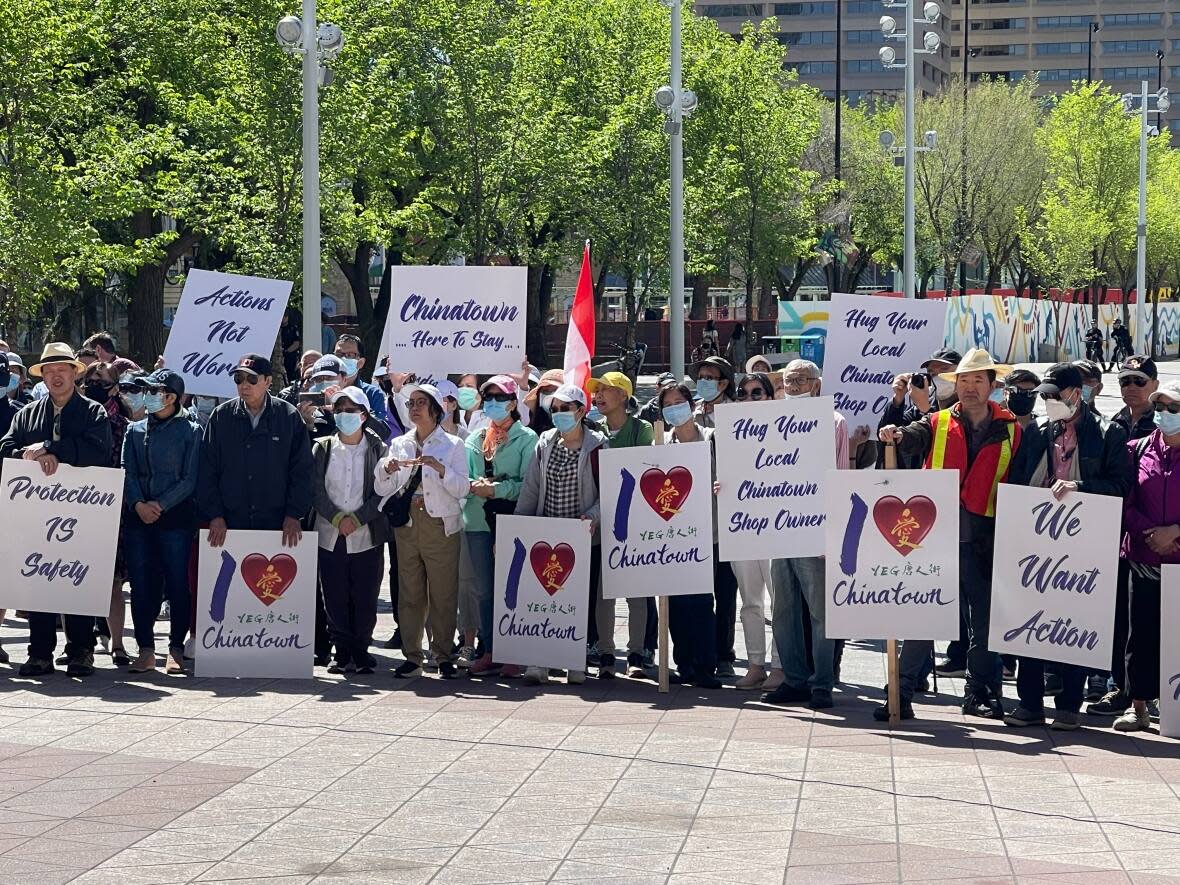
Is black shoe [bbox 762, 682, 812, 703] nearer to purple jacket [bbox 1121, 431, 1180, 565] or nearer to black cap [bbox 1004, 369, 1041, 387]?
purple jacket [bbox 1121, 431, 1180, 565]

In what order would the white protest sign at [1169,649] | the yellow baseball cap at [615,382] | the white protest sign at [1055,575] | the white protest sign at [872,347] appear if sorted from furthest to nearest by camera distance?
the white protest sign at [872,347] < the yellow baseball cap at [615,382] < the white protest sign at [1055,575] < the white protest sign at [1169,649]

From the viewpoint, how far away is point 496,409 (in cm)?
1030

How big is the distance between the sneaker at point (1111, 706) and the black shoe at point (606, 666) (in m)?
2.68

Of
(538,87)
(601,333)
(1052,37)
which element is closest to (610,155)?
(538,87)

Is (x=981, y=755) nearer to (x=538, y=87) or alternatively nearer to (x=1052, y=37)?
(x=538, y=87)

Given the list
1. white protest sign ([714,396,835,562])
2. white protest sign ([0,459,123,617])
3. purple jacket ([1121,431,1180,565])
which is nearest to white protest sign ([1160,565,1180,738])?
purple jacket ([1121,431,1180,565])

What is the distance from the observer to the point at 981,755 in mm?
8406

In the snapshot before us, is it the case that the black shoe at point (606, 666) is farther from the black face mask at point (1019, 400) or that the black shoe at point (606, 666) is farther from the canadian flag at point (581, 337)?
the black face mask at point (1019, 400)

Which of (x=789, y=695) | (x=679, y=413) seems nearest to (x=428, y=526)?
(x=679, y=413)

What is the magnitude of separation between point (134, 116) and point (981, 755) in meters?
29.6

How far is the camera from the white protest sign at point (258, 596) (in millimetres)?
10125

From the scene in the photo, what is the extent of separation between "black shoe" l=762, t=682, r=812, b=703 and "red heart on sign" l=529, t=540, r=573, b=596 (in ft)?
4.39

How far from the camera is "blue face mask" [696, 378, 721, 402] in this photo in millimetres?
10453

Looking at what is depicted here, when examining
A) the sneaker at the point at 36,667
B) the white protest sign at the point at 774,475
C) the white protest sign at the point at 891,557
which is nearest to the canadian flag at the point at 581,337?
the white protest sign at the point at 774,475
